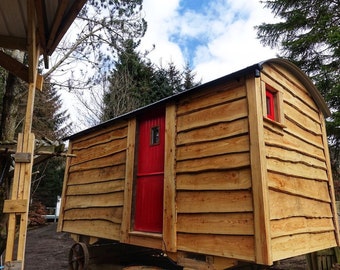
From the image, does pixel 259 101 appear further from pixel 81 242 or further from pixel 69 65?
pixel 69 65

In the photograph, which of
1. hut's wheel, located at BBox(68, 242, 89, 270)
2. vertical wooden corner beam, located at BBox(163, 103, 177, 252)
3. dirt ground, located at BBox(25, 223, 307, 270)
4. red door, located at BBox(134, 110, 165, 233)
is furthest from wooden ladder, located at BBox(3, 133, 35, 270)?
dirt ground, located at BBox(25, 223, 307, 270)

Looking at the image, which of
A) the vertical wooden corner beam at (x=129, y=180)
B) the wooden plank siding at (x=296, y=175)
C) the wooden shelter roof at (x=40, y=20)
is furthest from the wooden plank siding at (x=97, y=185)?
the wooden plank siding at (x=296, y=175)

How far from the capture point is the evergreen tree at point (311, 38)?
945cm

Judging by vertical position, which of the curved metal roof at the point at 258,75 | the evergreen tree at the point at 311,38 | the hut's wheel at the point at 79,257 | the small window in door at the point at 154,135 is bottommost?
the hut's wheel at the point at 79,257

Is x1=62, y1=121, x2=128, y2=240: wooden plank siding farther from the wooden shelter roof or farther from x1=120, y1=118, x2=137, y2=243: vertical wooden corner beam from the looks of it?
the wooden shelter roof

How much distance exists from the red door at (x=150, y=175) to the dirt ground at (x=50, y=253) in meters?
2.56

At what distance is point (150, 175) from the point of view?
5320 millimetres

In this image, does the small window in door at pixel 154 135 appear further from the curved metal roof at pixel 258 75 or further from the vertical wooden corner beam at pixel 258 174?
the vertical wooden corner beam at pixel 258 174

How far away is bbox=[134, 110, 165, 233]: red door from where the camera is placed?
509cm

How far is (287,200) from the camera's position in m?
4.11

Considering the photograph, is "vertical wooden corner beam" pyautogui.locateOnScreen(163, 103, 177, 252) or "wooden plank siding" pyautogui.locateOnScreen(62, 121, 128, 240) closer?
"vertical wooden corner beam" pyautogui.locateOnScreen(163, 103, 177, 252)

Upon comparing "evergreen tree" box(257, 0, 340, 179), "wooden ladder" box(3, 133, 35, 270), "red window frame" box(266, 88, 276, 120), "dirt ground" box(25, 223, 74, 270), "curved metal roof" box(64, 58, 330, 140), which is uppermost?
"evergreen tree" box(257, 0, 340, 179)

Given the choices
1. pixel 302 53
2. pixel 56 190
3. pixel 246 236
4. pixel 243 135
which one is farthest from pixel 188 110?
pixel 56 190

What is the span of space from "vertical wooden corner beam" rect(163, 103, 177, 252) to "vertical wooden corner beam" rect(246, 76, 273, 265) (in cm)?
145
